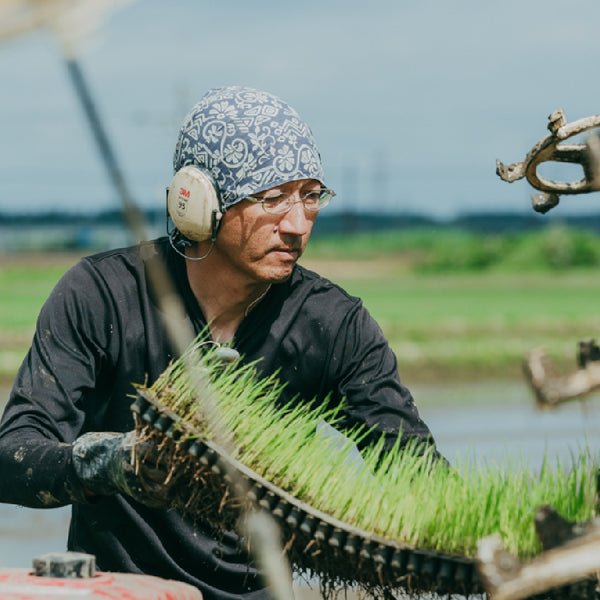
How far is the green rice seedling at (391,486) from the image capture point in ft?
5.17

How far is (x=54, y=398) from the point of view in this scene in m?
2.27

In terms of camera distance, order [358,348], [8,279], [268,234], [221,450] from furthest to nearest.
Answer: [8,279], [358,348], [268,234], [221,450]

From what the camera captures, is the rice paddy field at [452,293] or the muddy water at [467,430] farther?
the rice paddy field at [452,293]

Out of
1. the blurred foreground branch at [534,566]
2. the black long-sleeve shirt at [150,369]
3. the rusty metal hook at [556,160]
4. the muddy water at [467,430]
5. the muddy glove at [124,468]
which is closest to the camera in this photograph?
the blurred foreground branch at [534,566]

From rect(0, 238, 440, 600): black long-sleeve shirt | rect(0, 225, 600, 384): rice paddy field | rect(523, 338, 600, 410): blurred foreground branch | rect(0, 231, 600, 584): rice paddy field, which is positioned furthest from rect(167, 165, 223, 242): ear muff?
rect(0, 225, 600, 384): rice paddy field

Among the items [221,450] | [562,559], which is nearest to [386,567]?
[221,450]

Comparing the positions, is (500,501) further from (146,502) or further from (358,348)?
(358,348)

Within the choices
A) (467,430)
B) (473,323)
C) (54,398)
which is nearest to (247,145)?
(54,398)

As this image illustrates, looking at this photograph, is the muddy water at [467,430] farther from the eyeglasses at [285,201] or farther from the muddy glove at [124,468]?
the muddy glove at [124,468]

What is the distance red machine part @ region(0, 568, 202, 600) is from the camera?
4.92ft

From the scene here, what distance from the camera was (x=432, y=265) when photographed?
154 ft

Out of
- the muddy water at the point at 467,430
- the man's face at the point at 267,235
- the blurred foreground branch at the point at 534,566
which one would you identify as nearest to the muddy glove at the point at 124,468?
the blurred foreground branch at the point at 534,566

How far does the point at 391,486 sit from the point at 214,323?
1.00 metres

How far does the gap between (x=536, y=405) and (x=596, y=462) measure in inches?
19.6
